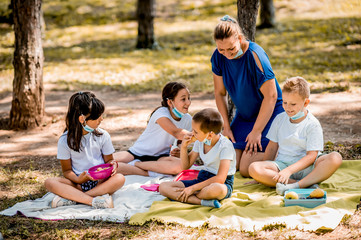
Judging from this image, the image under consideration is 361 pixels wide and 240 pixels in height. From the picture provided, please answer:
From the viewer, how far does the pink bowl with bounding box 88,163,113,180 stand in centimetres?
388

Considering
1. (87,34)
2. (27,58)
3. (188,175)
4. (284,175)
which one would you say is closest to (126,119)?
(27,58)

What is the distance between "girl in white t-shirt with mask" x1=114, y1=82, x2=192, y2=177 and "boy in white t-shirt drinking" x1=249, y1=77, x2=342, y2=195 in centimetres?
99

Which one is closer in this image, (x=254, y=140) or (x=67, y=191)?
(x=67, y=191)

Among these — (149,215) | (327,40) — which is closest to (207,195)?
(149,215)

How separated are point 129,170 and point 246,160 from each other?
1318 millimetres

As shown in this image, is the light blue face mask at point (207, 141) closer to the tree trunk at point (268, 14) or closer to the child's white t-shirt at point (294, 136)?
the child's white t-shirt at point (294, 136)

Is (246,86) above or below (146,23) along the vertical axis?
below

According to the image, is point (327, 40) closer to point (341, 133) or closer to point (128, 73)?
point (128, 73)

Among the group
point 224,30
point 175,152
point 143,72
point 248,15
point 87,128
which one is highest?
point 248,15

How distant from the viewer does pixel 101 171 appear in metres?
3.91

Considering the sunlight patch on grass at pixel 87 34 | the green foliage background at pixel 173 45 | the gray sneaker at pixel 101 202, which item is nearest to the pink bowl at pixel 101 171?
the gray sneaker at pixel 101 202

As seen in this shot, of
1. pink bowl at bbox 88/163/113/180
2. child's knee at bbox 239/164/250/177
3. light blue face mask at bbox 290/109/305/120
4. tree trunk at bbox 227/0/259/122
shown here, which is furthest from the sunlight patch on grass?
light blue face mask at bbox 290/109/305/120

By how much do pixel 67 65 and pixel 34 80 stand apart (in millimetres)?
4804

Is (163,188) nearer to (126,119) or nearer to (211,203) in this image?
(211,203)
